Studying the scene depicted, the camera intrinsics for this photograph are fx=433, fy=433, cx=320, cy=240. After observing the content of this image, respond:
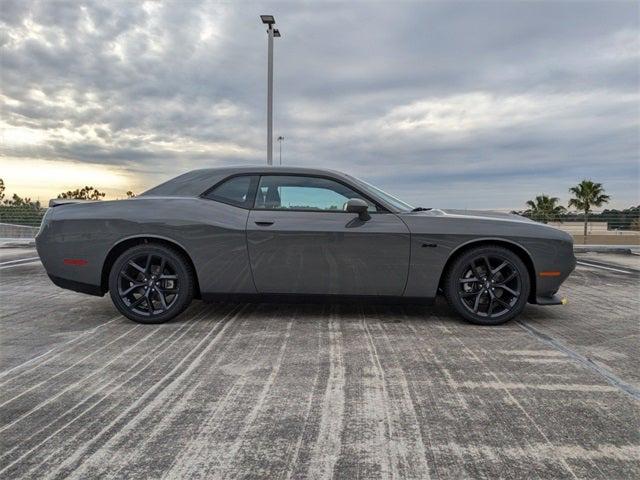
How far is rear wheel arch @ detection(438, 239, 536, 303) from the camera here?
12.5 feet

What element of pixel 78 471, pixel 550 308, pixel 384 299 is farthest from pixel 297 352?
pixel 550 308

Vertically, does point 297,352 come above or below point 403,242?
below

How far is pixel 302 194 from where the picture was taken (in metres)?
3.94

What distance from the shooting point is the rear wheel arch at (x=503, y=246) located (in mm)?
3814

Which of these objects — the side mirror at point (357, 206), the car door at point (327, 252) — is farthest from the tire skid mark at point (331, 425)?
the side mirror at point (357, 206)

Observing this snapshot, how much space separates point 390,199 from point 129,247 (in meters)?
2.45

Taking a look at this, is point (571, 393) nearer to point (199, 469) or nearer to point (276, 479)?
point (276, 479)

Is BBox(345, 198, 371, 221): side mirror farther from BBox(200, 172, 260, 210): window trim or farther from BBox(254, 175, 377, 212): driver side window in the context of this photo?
BBox(200, 172, 260, 210): window trim

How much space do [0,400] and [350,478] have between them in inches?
78.0

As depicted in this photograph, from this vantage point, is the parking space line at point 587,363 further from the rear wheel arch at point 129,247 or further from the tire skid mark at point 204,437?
the rear wheel arch at point 129,247

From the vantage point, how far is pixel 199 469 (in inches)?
68.3

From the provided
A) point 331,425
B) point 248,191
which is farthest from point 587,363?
point 248,191

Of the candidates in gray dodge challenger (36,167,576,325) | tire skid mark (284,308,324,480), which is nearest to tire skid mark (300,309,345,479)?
tire skid mark (284,308,324,480)

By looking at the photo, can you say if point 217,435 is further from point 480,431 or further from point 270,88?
point 270,88
